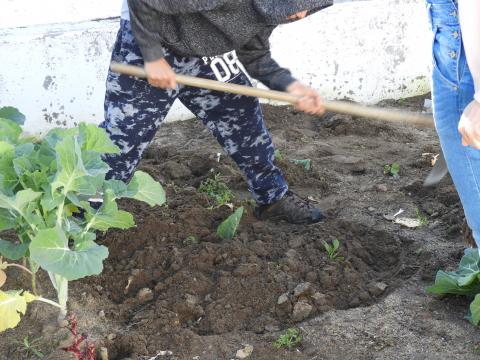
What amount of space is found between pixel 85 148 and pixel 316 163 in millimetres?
2116

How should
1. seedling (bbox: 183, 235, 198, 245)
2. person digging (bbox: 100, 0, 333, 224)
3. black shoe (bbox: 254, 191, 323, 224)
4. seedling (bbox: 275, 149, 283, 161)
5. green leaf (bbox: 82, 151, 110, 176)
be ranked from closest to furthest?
green leaf (bbox: 82, 151, 110, 176) → person digging (bbox: 100, 0, 333, 224) → seedling (bbox: 183, 235, 198, 245) → black shoe (bbox: 254, 191, 323, 224) → seedling (bbox: 275, 149, 283, 161)

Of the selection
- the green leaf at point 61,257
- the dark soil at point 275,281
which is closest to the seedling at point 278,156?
A: the dark soil at point 275,281

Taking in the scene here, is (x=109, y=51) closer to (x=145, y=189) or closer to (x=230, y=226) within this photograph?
(x=230, y=226)

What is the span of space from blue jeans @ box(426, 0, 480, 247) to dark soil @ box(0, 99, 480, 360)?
0.70 meters

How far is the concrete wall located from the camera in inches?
187

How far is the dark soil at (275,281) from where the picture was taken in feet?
10.0

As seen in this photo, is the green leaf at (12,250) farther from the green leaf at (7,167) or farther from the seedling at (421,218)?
the seedling at (421,218)

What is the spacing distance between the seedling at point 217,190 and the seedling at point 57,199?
3.43 ft

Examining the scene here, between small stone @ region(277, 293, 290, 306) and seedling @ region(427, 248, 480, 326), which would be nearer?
seedling @ region(427, 248, 480, 326)

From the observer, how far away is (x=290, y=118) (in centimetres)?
539

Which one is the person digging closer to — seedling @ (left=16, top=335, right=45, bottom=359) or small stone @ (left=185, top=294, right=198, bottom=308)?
small stone @ (left=185, top=294, right=198, bottom=308)

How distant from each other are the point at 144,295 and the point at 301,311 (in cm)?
67

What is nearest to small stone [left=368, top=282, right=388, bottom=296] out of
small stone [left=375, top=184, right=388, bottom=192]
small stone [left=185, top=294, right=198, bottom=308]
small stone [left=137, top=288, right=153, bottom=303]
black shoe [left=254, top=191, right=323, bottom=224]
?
black shoe [left=254, top=191, right=323, bottom=224]

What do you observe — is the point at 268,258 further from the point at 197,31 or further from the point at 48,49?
the point at 48,49
